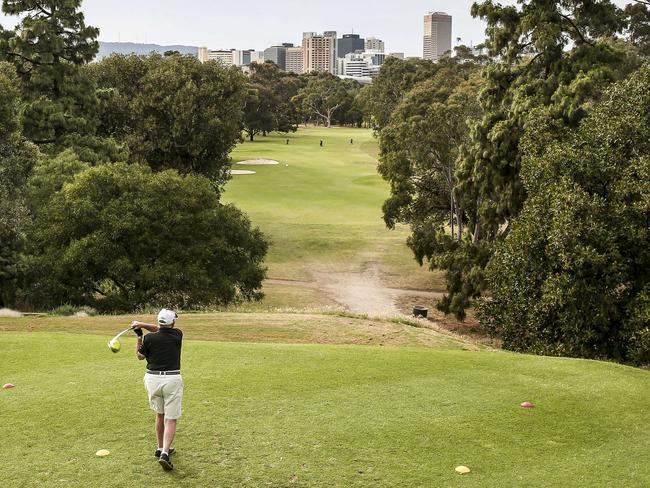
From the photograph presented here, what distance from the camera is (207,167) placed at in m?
52.6

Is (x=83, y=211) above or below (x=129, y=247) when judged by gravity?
above

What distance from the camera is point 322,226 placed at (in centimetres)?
6128

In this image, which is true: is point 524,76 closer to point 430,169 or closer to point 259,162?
→ point 430,169

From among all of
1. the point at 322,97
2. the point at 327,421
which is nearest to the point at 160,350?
the point at 327,421

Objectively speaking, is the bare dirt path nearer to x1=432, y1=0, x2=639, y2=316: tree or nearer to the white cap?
x1=432, y1=0, x2=639, y2=316: tree

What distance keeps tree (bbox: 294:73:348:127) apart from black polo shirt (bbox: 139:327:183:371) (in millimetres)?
165535

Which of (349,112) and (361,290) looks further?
(349,112)

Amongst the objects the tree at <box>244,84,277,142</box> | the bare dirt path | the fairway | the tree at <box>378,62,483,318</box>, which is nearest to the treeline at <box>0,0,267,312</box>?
the bare dirt path

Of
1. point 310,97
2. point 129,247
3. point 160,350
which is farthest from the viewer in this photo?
point 310,97

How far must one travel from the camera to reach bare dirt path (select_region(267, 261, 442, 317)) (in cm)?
4088

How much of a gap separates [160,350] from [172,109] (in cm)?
4087

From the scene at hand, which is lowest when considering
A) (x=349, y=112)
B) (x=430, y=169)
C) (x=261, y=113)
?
(x=430, y=169)

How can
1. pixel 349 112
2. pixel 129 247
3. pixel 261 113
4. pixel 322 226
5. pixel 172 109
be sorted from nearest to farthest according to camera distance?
1. pixel 129 247
2. pixel 172 109
3. pixel 322 226
4. pixel 261 113
5. pixel 349 112

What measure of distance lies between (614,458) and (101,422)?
8.01m
